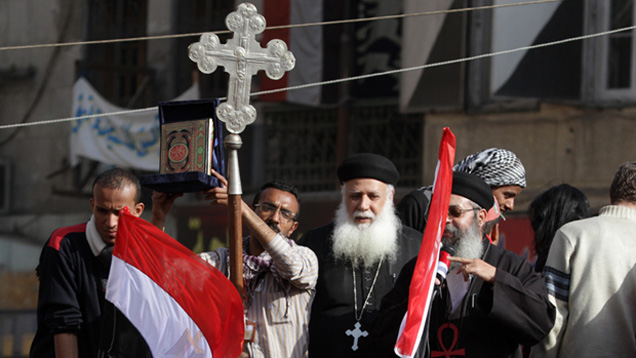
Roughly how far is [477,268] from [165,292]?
4.94 feet

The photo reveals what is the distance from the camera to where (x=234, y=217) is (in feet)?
14.1

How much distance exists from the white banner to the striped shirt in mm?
8589

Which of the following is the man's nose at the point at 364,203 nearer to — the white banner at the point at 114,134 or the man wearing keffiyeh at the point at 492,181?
the man wearing keffiyeh at the point at 492,181

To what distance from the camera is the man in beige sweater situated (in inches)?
171

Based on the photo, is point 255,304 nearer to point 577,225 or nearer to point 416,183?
point 577,225

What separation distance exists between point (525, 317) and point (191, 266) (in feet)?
5.05

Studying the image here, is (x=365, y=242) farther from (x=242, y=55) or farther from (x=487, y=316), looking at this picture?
(x=242, y=55)

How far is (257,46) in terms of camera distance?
4.55 meters

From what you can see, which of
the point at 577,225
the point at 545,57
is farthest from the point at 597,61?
the point at 577,225

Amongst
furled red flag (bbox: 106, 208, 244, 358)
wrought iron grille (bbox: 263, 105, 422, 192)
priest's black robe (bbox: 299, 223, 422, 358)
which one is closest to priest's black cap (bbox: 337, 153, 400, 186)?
priest's black robe (bbox: 299, 223, 422, 358)

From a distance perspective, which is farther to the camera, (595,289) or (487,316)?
(595,289)

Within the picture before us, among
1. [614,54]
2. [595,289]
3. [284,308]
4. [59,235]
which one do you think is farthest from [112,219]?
[614,54]

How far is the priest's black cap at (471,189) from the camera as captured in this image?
444cm

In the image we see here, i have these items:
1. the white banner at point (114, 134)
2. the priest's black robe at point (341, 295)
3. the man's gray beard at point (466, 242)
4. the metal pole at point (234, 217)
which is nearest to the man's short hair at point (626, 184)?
the man's gray beard at point (466, 242)
